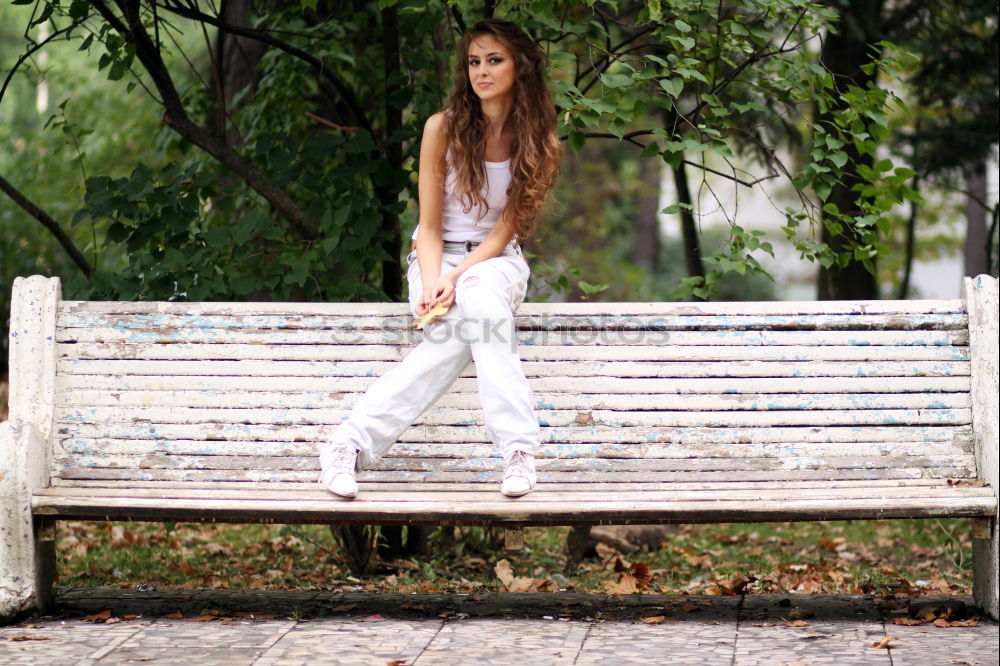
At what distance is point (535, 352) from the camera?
164 inches

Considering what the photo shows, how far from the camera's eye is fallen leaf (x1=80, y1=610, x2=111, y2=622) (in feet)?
12.7

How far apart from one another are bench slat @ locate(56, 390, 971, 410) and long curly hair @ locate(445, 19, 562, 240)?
67 cm

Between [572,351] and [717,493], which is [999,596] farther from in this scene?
[572,351]

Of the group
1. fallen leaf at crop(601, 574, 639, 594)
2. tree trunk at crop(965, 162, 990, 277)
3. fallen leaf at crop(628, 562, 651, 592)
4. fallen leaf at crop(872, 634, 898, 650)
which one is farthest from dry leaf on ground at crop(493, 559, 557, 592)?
tree trunk at crop(965, 162, 990, 277)

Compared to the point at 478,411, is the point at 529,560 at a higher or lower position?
lower

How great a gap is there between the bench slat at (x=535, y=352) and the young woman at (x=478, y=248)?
276 millimetres

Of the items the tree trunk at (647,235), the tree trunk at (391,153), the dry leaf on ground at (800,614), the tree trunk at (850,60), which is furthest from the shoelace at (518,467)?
the tree trunk at (647,235)

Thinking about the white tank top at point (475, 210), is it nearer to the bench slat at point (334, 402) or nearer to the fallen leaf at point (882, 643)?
the bench slat at point (334, 402)

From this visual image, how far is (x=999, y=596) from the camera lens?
3.68 meters

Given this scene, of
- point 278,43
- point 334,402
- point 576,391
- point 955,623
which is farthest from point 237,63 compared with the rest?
point 955,623

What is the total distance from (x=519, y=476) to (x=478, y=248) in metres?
0.85

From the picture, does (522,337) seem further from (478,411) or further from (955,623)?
(955,623)

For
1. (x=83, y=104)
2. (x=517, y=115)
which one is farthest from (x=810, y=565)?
(x=83, y=104)

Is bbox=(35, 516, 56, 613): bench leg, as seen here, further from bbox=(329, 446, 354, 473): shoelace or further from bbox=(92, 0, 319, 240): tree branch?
bbox=(92, 0, 319, 240): tree branch
